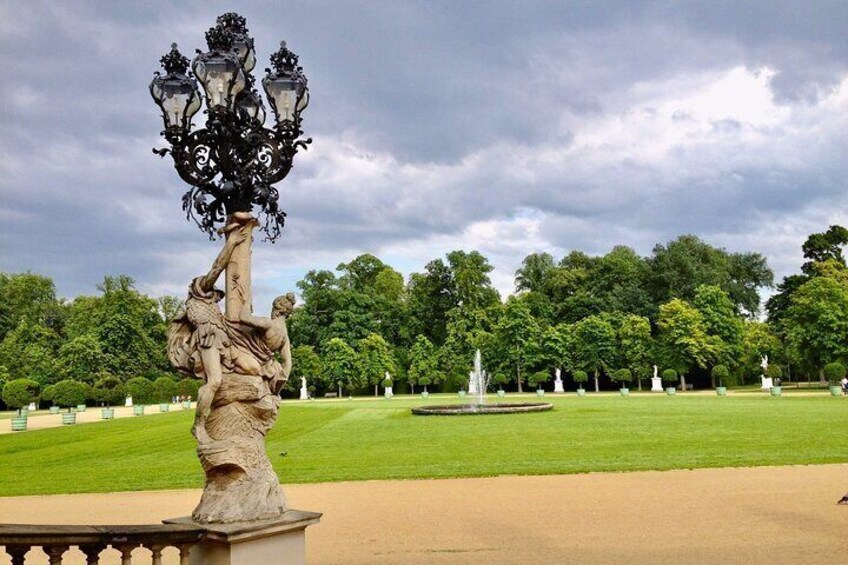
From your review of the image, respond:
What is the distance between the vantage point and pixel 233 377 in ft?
19.7

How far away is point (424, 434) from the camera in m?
27.8

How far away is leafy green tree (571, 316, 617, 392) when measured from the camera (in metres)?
73.7

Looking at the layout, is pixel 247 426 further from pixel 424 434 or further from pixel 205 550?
pixel 424 434

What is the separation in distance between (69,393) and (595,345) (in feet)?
165

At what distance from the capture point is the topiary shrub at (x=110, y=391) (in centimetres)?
6688

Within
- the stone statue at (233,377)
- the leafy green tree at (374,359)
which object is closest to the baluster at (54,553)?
the stone statue at (233,377)

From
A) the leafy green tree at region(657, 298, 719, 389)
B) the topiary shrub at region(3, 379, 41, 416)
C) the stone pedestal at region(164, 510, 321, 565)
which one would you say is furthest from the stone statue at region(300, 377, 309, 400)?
the stone pedestal at region(164, 510, 321, 565)

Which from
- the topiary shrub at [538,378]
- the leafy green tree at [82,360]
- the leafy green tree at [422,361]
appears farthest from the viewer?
the leafy green tree at [422,361]

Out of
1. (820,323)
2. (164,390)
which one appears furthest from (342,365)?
(820,323)

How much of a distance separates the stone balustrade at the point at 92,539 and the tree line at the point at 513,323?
64064mm

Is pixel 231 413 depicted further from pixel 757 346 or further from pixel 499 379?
pixel 757 346

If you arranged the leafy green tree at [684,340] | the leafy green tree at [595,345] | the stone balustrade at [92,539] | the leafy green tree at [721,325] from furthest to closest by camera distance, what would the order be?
the leafy green tree at [595,345] → the leafy green tree at [721,325] → the leafy green tree at [684,340] → the stone balustrade at [92,539]

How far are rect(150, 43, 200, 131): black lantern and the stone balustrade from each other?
149 inches

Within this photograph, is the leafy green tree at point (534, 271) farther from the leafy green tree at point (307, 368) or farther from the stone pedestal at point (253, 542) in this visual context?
the stone pedestal at point (253, 542)
